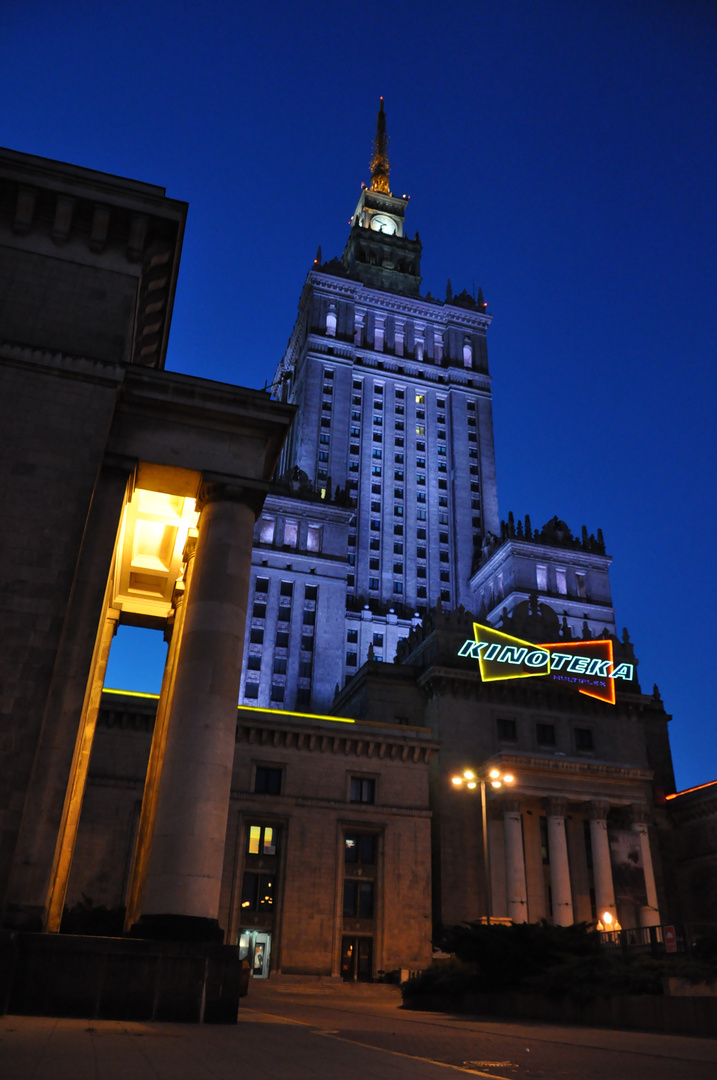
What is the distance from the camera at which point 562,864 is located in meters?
57.5

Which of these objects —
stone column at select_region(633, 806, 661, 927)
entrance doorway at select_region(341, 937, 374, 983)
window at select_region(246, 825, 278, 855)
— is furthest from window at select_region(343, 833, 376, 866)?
stone column at select_region(633, 806, 661, 927)

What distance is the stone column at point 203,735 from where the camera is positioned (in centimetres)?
1927

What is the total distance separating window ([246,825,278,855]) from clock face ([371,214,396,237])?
5375 inches

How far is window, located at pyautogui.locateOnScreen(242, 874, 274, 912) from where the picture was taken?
51.4 meters

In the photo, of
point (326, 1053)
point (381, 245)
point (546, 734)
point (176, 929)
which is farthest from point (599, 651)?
point (381, 245)

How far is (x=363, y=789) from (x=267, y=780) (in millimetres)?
6839

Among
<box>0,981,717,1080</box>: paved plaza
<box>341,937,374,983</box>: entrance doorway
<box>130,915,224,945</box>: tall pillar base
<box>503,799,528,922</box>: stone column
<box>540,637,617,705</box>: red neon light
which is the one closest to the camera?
<box>0,981,717,1080</box>: paved plaza

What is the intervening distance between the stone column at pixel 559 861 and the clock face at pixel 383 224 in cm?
13207

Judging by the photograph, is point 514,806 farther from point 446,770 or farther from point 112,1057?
point 112,1057

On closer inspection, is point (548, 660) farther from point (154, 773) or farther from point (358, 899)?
point (154, 773)

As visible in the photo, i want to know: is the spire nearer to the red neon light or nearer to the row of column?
the red neon light

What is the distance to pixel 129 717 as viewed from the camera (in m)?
52.3

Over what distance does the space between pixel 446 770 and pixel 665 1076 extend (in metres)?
51.9

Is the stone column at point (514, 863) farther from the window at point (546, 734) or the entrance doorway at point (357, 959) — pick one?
the entrance doorway at point (357, 959)
